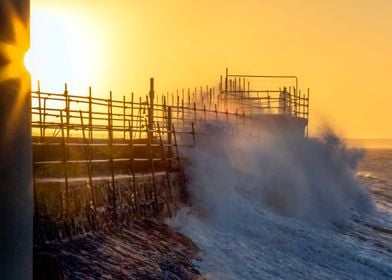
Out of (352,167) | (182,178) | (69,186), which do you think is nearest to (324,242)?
(182,178)

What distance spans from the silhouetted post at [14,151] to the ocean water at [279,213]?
9356 mm

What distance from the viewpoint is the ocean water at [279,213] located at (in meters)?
13.3

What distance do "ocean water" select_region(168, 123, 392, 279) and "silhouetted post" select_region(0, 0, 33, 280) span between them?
9.36 metres

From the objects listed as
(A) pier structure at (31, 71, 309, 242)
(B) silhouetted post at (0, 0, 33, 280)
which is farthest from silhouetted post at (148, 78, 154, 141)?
(B) silhouetted post at (0, 0, 33, 280)


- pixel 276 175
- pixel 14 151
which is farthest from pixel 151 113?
pixel 14 151

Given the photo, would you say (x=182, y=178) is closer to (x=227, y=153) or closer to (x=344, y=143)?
(x=227, y=153)

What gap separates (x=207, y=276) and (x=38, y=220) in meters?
3.25

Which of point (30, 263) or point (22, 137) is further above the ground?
point (22, 137)

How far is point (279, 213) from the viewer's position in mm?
20266

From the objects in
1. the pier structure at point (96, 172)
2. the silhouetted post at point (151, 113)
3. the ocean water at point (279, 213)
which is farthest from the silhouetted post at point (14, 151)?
the silhouetted post at point (151, 113)

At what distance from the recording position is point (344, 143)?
3534cm

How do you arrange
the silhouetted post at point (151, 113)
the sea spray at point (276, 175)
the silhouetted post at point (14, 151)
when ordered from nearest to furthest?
the silhouetted post at point (14, 151) → the sea spray at point (276, 175) → the silhouetted post at point (151, 113)

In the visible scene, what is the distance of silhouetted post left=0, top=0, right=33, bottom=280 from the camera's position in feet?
5.60

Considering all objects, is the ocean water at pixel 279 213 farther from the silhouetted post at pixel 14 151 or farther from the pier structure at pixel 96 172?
the silhouetted post at pixel 14 151
